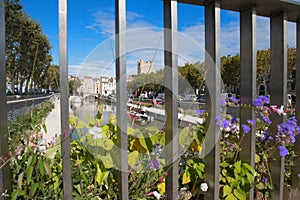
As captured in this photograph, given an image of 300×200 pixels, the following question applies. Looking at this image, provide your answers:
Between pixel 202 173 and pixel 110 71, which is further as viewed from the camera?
pixel 202 173

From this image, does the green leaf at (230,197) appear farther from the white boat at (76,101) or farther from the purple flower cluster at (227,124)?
the white boat at (76,101)

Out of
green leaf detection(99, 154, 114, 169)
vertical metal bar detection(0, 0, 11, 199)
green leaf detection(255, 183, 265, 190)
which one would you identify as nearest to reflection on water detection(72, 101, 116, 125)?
green leaf detection(99, 154, 114, 169)

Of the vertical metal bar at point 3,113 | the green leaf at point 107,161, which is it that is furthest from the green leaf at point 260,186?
the vertical metal bar at point 3,113

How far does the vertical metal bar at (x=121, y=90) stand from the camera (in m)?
0.84

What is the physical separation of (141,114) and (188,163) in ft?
1.20

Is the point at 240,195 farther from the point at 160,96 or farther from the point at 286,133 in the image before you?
the point at 160,96

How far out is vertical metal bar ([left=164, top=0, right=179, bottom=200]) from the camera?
940 mm

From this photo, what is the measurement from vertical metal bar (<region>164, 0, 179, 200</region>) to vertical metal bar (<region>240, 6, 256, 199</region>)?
1.48ft

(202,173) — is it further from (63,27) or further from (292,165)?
(63,27)

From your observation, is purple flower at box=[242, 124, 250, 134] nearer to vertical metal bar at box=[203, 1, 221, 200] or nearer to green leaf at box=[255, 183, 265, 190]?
vertical metal bar at box=[203, 1, 221, 200]

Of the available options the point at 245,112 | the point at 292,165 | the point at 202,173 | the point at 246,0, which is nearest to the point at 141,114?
the point at 202,173

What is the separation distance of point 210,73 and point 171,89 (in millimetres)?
258

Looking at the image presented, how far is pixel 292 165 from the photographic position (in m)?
1.42

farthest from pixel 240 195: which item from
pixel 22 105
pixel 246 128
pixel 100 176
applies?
pixel 22 105
